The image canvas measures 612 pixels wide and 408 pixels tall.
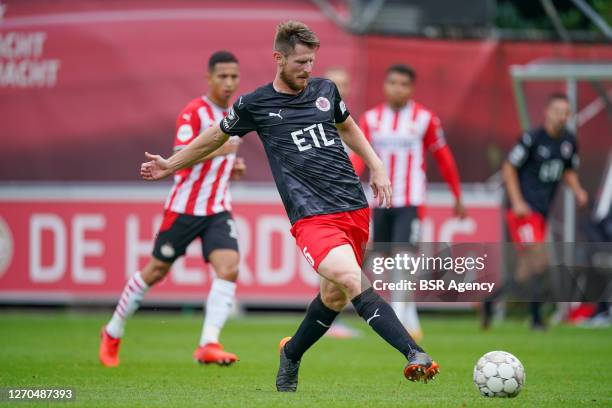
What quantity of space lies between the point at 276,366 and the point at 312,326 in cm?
202

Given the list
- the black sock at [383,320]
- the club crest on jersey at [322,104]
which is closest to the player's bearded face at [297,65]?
the club crest on jersey at [322,104]

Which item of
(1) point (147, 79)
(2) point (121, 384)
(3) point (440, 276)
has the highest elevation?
(1) point (147, 79)

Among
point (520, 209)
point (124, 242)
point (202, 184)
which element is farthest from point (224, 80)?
point (124, 242)

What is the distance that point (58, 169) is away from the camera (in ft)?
49.2

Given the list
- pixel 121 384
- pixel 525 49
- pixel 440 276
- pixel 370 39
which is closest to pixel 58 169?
pixel 370 39

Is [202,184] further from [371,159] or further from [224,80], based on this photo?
[371,159]

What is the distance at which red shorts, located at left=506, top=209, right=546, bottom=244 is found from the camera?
42.4 ft

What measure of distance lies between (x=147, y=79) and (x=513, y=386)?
29.5 ft

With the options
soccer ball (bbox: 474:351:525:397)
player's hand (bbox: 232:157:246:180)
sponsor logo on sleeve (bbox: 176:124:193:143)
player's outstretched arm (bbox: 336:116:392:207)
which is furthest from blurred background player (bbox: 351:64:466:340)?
soccer ball (bbox: 474:351:525:397)

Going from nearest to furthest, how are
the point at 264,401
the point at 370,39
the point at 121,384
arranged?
1. the point at 264,401
2. the point at 121,384
3. the point at 370,39

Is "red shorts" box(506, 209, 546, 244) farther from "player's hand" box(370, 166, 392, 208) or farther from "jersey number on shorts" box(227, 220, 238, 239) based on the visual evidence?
"player's hand" box(370, 166, 392, 208)

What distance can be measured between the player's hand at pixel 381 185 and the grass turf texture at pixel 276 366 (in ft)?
3.71

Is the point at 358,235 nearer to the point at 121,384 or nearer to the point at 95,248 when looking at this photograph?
the point at 121,384

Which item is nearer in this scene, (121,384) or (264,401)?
(264,401)
